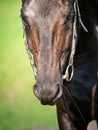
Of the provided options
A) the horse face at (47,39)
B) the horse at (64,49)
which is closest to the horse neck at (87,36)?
the horse at (64,49)

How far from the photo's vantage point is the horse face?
265cm

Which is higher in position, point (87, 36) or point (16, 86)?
point (87, 36)

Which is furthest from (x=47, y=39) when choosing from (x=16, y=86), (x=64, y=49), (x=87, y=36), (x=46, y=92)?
(x=16, y=86)

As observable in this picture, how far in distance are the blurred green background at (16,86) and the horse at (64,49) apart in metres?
2.01

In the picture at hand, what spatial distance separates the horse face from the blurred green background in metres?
2.53

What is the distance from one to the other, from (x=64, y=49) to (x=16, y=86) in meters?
3.62

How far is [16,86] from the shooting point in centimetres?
637

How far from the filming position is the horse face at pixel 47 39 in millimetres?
2650

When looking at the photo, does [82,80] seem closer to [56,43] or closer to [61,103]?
[61,103]

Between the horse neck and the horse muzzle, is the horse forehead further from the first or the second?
the horse neck

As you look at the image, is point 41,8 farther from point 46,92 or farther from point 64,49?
point 46,92

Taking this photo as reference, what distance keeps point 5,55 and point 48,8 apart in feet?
14.9

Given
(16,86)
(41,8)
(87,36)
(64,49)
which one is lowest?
(16,86)

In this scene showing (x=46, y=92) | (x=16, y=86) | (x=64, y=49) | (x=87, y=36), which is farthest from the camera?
(x=16, y=86)
